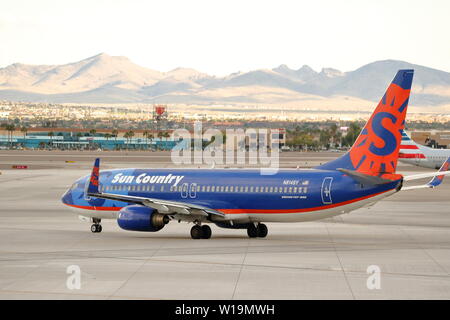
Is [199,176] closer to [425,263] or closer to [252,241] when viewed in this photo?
[252,241]

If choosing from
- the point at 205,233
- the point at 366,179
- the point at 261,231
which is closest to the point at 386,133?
the point at 366,179

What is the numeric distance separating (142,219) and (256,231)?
5.53 metres

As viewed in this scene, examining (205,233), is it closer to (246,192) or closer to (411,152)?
(246,192)

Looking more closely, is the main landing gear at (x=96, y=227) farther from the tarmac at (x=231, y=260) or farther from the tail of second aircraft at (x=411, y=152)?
the tail of second aircraft at (x=411, y=152)

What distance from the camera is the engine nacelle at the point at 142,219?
37500mm

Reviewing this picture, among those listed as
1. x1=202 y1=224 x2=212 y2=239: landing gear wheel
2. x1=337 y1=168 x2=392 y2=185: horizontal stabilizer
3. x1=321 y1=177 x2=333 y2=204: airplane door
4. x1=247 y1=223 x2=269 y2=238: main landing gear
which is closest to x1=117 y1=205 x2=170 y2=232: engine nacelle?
x1=202 y1=224 x2=212 y2=239: landing gear wheel

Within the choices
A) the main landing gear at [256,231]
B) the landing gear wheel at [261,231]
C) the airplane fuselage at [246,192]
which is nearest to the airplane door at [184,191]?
the airplane fuselage at [246,192]

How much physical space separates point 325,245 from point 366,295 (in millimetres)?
12411

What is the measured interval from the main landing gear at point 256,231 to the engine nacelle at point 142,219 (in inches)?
162

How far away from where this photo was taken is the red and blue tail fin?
36031 mm

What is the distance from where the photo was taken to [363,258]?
31766 millimetres

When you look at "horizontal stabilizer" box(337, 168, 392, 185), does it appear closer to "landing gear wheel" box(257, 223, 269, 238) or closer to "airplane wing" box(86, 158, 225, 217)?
"landing gear wheel" box(257, 223, 269, 238)
